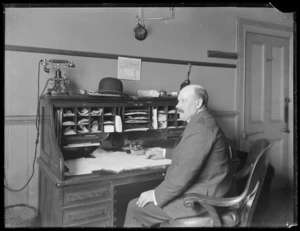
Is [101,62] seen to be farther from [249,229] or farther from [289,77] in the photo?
[289,77]

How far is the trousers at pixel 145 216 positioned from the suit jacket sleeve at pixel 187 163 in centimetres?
13

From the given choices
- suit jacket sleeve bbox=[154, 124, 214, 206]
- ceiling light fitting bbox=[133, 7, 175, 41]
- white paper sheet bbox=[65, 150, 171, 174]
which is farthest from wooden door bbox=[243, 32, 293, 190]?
suit jacket sleeve bbox=[154, 124, 214, 206]

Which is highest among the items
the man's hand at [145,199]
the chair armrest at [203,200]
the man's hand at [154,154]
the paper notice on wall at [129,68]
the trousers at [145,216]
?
the paper notice on wall at [129,68]

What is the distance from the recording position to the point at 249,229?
6.80ft

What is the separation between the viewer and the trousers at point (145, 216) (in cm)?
222

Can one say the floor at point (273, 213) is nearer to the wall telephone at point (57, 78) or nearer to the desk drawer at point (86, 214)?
the desk drawer at point (86, 214)

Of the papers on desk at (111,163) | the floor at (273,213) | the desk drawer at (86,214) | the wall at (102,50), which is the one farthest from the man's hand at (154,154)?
the floor at (273,213)

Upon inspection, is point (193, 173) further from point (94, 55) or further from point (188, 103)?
point (94, 55)

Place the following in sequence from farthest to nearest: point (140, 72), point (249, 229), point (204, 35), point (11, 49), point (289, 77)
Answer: point (289, 77) < point (204, 35) < point (140, 72) < point (11, 49) < point (249, 229)

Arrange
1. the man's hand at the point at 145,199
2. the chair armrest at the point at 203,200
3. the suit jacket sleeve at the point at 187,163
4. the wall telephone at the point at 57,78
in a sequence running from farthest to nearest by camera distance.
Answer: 1. the wall telephone at the point at 57,78
2. the man's hand at the point at 145,199
3. the suit jacket sleeve at the point at 187,163
4. the chair armrest at the point at 203,200

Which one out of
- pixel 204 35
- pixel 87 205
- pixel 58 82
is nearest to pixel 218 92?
pixel 204 35

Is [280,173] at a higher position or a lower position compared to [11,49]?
lower

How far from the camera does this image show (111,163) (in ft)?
8.30

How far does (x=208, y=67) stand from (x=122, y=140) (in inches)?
64.5
